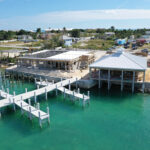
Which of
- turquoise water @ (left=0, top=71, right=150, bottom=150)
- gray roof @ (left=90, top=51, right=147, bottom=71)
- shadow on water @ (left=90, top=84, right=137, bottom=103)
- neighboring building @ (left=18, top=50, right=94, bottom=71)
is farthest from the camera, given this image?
neighboring building @ (left=18, top=50, right=94, bottom=71)

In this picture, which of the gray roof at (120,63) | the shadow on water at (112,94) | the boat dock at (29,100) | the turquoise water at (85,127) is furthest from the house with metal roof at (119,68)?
the boat dock at (29,100)

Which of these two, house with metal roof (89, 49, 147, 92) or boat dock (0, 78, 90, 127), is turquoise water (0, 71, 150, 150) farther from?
house with metal roof (89, 49, 147, 92)

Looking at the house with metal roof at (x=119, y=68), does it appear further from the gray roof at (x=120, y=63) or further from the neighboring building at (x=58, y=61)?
the neighboring building at (x=58, y=61)

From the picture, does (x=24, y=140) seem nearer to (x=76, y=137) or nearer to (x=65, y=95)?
(x=76, y=137)

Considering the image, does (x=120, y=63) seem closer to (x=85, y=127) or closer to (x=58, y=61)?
(x=58, y=61)

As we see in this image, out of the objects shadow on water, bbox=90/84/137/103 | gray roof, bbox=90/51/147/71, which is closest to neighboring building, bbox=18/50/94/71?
gray roof, bbox=90/51/147/71

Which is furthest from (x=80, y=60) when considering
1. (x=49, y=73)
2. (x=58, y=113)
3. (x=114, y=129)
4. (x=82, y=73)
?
(x=114, y=129)

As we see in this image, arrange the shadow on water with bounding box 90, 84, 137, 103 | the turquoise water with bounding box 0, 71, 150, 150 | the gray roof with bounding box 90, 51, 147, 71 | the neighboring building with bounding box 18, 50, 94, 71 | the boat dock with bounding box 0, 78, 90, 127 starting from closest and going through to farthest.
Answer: the turquoise water with bounding box 0, 71, 150, 150
the boat dock with bounding box 0, 78, 90, 127
the shadow on water with bounding box 90, 84, 137, 103
the gray roof with bounding box 90, 51, 147, 71
the neighboring building with bounding box 18, 50, 94, 71

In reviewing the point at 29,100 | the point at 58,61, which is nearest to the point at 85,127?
the point at 29,100

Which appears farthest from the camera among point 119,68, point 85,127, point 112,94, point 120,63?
point 120,63

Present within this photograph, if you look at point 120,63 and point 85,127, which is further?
point 120,63
